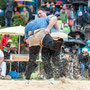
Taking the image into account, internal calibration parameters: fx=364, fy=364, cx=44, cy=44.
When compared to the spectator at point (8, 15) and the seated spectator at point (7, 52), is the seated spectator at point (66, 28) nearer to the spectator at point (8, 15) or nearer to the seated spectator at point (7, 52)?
the spectator at point (8, 15)

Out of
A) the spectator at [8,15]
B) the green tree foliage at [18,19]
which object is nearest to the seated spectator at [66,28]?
A: the green tree foliage at [18,19]

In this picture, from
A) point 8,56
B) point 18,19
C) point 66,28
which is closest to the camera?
point 8,56

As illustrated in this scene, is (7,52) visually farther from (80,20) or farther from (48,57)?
(48,57)

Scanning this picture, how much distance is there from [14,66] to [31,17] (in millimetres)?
5742

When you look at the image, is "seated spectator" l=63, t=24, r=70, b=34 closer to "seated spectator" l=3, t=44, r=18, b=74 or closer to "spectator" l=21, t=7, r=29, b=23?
"spectator" l=21, t=7, r=29, b=23

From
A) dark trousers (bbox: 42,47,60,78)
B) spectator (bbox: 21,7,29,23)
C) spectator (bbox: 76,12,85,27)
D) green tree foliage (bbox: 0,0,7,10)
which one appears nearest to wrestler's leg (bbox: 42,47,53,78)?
dark trousers (bbox: 42,47,60,78)

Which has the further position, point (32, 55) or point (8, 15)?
point (8, 15)

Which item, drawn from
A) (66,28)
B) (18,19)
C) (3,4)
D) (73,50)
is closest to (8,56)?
(73,50)

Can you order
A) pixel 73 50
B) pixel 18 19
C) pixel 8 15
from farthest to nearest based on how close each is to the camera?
pixel 8 15 → pixel 18 19 → pixel 73 50

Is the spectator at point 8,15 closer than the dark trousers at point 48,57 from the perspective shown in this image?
No

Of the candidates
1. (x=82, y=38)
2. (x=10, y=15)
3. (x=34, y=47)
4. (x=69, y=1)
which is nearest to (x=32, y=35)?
(x=34, y=47)

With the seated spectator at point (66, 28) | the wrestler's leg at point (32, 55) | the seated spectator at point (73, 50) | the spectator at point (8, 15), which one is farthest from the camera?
the spectator at point (8, 15)

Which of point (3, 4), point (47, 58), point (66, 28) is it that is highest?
point (3, 4)

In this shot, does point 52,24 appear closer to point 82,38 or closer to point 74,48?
point 74,48
